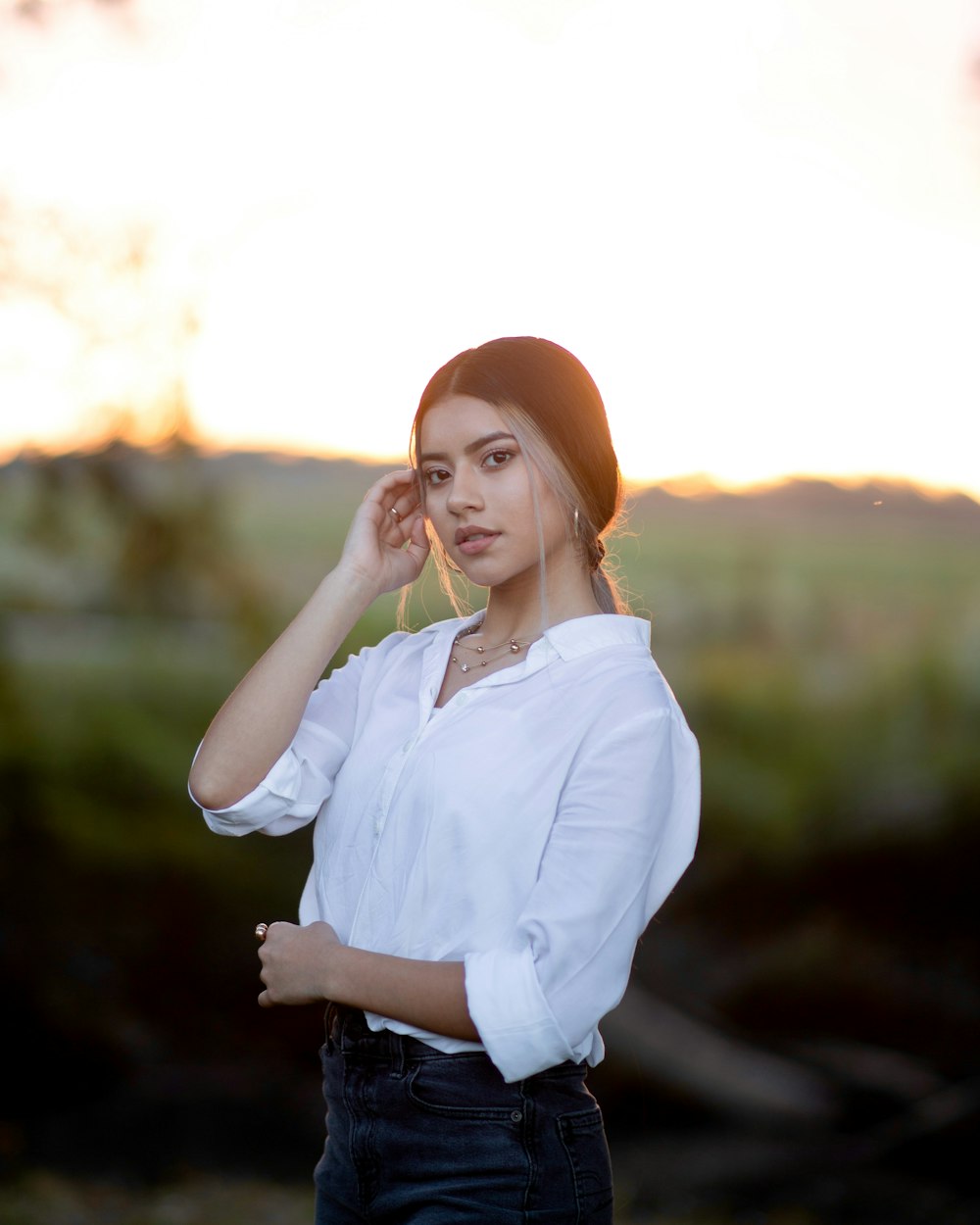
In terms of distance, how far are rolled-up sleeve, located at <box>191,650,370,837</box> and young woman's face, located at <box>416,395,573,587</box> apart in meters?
0.25

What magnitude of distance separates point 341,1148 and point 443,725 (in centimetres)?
47

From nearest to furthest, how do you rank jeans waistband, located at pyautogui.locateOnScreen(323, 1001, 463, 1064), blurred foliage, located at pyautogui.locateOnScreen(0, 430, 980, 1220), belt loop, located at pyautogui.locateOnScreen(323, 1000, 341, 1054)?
jeans waistband, located at pyautogui.locateOnScreen(323, 1001, 463, 1064) → belt loop, located at pyautogui.locateOnScreen(323, 1000, 341, 1054) → blurred foliage, located at pyautogui.locateOnScreen(0, 430, 980, 1220)

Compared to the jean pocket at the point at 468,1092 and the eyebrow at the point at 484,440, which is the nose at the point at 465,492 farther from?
the jean pocket at the point at 468,1092

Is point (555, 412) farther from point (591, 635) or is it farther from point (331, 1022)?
point (331, 1022)

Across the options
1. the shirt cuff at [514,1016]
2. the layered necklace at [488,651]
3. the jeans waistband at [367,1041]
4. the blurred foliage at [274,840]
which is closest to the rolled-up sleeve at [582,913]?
the shirt cuff at [514,1016]

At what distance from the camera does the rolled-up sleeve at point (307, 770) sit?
1.42 m

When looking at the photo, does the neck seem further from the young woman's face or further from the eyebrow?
the eyebrow

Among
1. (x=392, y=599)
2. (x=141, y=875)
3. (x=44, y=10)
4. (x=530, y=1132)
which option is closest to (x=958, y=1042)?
(x=392, y=599)

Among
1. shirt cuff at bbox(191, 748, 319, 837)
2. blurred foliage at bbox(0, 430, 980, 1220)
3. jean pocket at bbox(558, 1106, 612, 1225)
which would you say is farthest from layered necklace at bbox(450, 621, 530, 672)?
blurred foliage at bbox(0, 430, 980, 1220)

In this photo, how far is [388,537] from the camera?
5.29 ft

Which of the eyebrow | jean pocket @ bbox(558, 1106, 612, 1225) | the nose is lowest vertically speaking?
jean pocket @ bbox(558, 1106, 612, 1225)

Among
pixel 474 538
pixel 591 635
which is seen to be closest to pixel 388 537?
pixel 474 538

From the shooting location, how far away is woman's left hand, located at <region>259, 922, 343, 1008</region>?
50.9 inches

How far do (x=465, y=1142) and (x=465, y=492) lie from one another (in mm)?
679
